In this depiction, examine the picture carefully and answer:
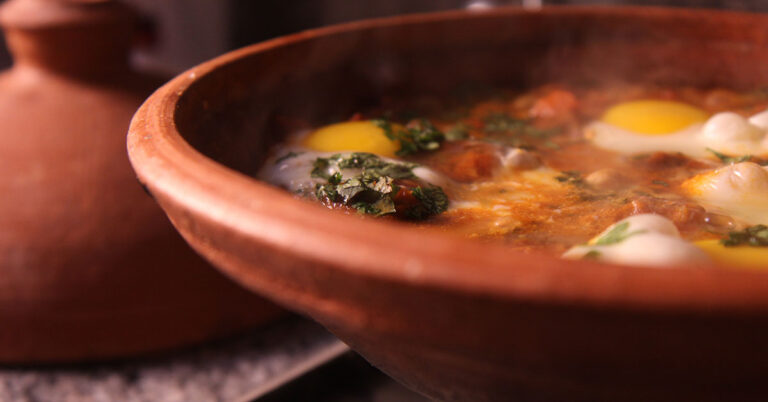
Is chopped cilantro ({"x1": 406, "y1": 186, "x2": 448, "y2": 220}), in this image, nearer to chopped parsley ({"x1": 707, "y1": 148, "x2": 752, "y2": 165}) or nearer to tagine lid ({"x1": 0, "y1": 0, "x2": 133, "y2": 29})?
chopped parsley ({"x1": 707, "y1": 148, "x2": 752, "y2": 165})

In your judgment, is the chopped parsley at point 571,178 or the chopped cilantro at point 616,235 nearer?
the chopped cilantro at point 616,235

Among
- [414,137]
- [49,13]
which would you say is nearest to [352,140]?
[414,137]

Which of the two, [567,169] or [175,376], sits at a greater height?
[567,169]

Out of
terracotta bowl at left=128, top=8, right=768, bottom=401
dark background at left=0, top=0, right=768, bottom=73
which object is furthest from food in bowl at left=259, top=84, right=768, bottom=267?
dark background at left=0, top=0, right=768, bottom=73

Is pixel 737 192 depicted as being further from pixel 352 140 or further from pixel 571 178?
pixel 352 140

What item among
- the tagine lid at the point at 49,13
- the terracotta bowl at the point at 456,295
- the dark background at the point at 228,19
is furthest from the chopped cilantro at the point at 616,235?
the dark background at the point at 228,19

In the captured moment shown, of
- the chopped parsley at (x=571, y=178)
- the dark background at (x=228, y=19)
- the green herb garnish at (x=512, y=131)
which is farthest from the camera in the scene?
the dark background at (x=228, y=19)

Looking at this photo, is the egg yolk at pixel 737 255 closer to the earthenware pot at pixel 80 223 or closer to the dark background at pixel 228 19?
the earthenware pot at pixel 80 223
